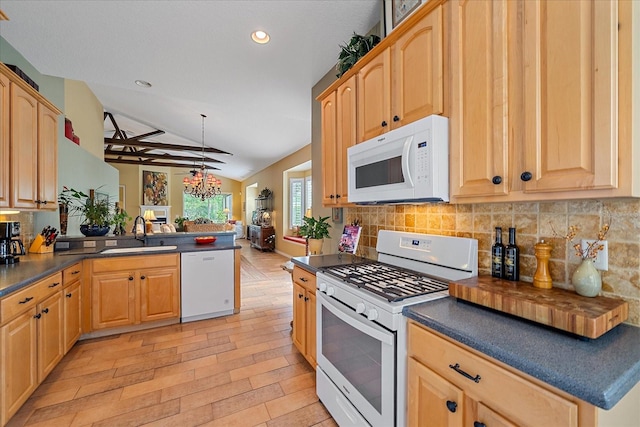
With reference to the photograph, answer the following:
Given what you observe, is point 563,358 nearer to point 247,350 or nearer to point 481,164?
point 481,164

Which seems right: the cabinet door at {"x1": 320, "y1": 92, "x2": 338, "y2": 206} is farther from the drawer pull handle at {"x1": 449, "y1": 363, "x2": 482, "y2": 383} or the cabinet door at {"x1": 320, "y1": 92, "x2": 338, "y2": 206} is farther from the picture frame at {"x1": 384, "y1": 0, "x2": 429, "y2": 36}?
the drawer pull handle at {"x1": 449, "y1": 363, "x2": 482, "y2": 383}

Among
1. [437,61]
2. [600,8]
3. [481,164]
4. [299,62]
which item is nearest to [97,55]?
[299,62]

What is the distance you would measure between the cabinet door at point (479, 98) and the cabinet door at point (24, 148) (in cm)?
302

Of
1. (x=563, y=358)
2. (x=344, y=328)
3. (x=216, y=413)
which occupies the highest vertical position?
(x=563, y=358)

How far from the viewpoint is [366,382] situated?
1.42 m

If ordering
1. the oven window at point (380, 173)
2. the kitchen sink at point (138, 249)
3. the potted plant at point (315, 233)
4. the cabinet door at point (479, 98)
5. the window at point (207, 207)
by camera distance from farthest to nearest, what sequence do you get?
the window at point (207, 207) → the kitchen sink at point (138, 249) → the potted plant at point (315, 233) → the oven window at point (380, 173) → the cabinet door at point (479, 98)

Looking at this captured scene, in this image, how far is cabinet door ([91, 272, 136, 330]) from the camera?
2.77 meters

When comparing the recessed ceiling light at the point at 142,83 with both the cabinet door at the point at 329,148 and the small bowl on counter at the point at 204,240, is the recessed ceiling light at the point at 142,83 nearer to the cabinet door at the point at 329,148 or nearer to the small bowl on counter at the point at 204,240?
the small bowl on counter at the point at 204,240

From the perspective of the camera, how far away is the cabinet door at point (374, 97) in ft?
5.59

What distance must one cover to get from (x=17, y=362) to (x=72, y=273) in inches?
37.2

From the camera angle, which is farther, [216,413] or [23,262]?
[23,262]

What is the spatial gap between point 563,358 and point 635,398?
325 millimetres

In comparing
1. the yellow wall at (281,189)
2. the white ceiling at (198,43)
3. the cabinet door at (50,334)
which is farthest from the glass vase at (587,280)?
the yellow wall at (281,189)

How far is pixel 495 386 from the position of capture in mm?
868
